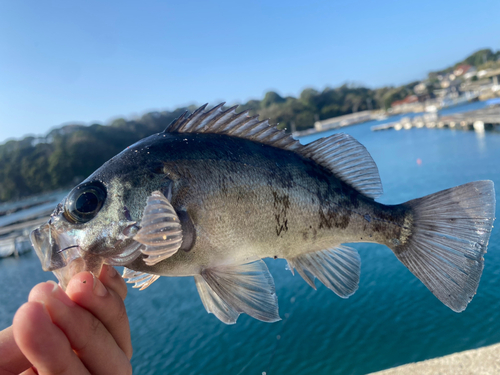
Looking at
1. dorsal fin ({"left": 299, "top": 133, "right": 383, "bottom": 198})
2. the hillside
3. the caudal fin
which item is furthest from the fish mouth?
the hillside

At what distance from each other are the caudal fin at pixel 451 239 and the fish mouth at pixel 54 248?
180cm

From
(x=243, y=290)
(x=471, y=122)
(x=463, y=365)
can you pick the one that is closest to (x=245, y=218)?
(x=243, y=290)

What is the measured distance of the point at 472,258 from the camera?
1723mm

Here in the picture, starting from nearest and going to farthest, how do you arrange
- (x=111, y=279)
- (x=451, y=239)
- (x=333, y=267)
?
(x=111, y=279), (x=451, y=239), (x=333, y=267)

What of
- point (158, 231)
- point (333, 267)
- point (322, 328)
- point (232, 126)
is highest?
point (232, 126)

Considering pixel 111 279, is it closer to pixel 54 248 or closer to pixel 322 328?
pixel 54 248

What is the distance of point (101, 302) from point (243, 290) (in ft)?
2.28

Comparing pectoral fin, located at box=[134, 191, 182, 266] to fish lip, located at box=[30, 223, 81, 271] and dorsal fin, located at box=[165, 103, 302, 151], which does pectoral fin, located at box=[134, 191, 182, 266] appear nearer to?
fish lip, located at box=[30, 223, 81, 271]

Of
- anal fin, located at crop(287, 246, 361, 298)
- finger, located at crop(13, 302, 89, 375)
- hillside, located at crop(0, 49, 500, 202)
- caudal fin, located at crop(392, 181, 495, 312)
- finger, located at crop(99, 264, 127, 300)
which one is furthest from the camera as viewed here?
hillside, located at crop(0, 49, 500, 202)

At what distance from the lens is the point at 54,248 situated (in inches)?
53.9

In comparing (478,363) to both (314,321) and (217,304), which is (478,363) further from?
(217,304)

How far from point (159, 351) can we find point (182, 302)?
2515mm

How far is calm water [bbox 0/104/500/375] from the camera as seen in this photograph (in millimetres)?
8102

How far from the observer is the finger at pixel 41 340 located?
1.08m
